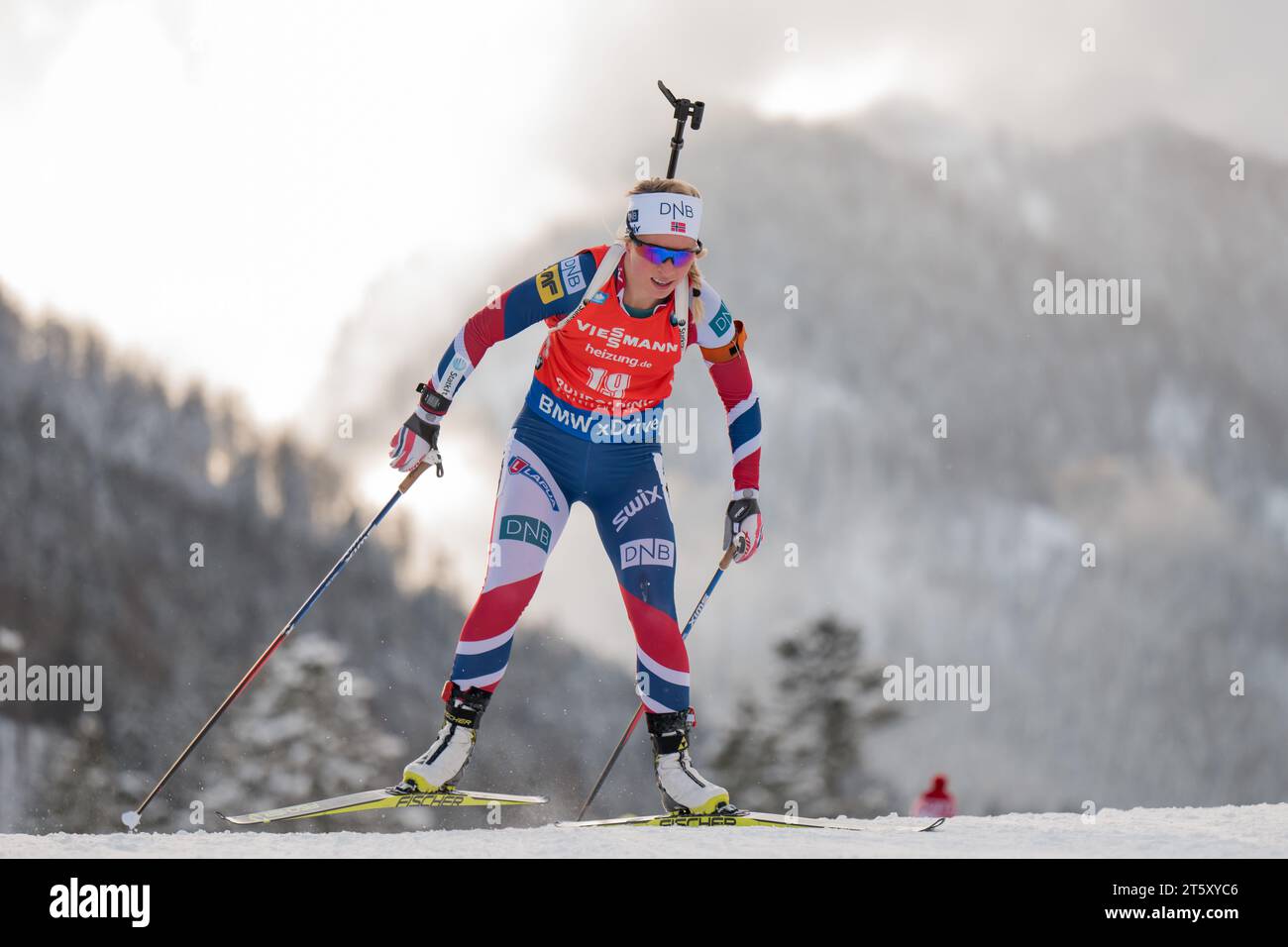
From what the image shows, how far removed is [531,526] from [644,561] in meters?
0.56

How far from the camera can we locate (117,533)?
121m

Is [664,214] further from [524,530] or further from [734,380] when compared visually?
[524,530]

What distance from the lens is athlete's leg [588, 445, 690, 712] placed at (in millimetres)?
5867

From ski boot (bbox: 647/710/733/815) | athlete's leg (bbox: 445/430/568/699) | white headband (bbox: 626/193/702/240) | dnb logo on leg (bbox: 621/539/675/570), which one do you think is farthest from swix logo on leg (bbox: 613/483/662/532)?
white headband (bbox: 626/193/702/240)

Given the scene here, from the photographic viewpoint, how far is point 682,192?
5965mm

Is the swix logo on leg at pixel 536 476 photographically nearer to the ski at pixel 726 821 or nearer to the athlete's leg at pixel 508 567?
the athlete's leg at pixel 508 567

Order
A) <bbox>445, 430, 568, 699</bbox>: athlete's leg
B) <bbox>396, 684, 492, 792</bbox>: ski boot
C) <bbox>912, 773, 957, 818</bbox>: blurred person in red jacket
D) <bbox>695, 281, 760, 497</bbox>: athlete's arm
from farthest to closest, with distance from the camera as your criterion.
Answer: <bbox>912, 773, 957, 818</bbox>: blurred person in red jacket
<bbox>695, 281, 760, 497</bbox>: athlete's arm
<bbox>445, 430, 568, 699</bbox>: athlete's leg
<bbox>396, 684, 492, 792</bbox>: ski boot

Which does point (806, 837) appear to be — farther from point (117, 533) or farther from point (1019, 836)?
point (117, 533)

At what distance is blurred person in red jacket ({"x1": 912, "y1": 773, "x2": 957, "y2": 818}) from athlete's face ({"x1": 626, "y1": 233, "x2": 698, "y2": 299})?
718 cm

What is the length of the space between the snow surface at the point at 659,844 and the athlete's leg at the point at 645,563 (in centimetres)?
80

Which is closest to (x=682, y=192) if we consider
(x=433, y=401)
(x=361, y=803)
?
(x=433, y=401)

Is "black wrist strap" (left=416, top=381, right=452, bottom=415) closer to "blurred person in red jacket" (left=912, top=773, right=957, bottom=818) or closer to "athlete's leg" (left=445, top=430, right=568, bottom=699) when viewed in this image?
"athlete's leg" (left=445, top=430, right=568, bottom=699)

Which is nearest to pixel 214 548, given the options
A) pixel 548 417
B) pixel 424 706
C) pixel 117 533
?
pixel 117 533
